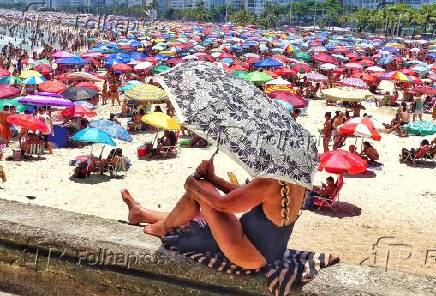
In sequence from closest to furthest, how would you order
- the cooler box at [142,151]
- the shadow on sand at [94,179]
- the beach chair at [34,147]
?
the shadow on sand at [94,179], the beach chair at [34,147], the cooler box at [142,151]

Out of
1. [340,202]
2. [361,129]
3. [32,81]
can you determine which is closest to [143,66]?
[32,81]

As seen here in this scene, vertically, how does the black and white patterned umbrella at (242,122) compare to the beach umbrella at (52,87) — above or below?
above

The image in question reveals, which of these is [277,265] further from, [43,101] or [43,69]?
[43,69]

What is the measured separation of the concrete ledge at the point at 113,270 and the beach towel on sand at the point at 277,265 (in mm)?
35

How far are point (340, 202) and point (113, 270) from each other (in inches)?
269

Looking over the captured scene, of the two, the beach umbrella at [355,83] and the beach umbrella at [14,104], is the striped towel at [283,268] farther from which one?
the beach umbrella at [355,83]

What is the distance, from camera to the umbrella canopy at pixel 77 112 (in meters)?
13.0

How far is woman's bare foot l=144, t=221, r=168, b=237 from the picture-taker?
2.92 m

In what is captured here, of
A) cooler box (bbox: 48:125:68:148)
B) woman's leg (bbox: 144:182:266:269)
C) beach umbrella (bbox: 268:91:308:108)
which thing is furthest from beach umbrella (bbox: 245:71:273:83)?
woman's leg (bbox: 144:182:266:269)

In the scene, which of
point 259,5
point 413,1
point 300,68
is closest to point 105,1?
point 259,5

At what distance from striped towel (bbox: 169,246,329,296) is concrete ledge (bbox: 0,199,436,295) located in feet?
0.12

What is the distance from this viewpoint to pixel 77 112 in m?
13.1

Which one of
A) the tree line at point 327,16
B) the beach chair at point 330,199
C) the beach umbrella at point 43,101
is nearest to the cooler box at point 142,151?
the beach umbrella at point 43,101

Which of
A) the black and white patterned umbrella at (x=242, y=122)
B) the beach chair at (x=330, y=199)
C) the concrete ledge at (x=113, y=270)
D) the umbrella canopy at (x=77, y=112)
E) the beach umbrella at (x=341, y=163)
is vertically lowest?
the beach chair at (x=330, y=199)
